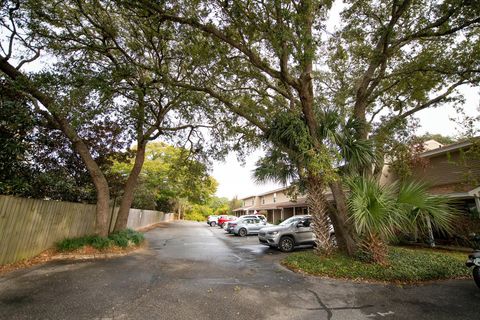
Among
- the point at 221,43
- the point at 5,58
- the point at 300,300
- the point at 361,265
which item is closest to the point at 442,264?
the point at 361,265

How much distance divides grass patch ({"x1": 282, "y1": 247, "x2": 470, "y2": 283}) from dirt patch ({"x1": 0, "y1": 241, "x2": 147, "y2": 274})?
21.5ft

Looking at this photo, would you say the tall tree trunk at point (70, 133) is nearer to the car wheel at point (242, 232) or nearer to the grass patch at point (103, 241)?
→ the grass patch at point (103, 241)

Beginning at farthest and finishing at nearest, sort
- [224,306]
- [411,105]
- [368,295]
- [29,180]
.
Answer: [411,105] < [29,180] < [368,295] < [224,306]

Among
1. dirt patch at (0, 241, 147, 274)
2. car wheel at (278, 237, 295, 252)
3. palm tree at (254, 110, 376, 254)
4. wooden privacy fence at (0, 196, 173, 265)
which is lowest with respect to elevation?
dirt patch at (0, 241, 147, 274)

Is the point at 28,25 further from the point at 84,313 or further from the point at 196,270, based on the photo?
the point at 196,270

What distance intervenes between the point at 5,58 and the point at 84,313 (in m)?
8.32

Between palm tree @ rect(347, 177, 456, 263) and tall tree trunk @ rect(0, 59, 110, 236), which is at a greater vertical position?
tall tree trunk @ rect(0, 59, 110, 236)

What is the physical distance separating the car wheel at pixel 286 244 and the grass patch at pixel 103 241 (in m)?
6.73

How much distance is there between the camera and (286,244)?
11008 mm

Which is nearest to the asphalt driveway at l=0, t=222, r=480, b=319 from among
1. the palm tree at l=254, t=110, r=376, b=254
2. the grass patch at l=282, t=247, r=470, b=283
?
the grass patch at l=282, t=247, r=470, b=283

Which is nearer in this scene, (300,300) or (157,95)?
(300,300)

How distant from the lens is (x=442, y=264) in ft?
22.6

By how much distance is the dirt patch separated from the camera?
6402 mm

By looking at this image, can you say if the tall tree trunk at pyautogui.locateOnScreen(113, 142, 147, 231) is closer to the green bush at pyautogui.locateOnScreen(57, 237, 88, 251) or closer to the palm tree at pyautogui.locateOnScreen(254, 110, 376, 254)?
the green bush at pyautogui.locateOnScreen(57, 237, 88, 251)
